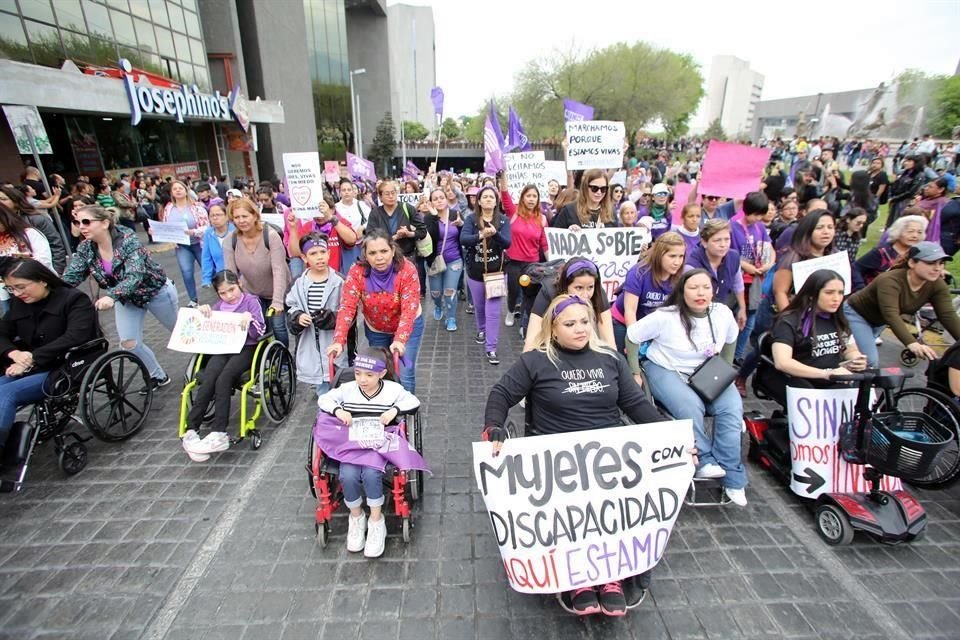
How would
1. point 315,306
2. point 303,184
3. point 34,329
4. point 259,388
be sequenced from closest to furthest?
point 34,329
point 259,388
point 315,306
point 303,184

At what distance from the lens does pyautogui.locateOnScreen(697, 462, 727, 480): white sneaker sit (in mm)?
3526

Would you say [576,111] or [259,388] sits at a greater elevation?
[576,111]

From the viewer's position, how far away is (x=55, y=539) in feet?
10.9

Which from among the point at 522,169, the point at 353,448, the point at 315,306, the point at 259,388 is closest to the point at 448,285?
the point at 522,169

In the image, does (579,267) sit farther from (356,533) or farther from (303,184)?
(303,184)

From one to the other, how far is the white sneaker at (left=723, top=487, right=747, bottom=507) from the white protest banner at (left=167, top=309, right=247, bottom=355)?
4.29 meters

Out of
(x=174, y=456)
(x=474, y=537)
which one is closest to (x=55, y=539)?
(x=174, y=456)

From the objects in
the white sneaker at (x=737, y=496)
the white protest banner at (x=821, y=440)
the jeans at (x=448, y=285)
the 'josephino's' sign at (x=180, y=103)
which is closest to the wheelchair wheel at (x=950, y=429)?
the white protest banner at (x=821, y=440)

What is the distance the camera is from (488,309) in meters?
5.97

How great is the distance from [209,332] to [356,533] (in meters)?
2.46

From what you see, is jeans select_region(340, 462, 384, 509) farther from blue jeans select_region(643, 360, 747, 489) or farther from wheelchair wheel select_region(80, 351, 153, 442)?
wheelchair wheel select_region(80, 351, 153, 442)

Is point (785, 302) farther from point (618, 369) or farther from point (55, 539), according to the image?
point (55, 539)

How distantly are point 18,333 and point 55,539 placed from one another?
1.86 metres

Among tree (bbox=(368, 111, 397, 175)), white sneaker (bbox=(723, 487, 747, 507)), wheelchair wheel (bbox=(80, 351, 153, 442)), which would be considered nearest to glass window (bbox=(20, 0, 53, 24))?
Result: wheelchair wheel (bbox=(80, 351, 153, 442))
